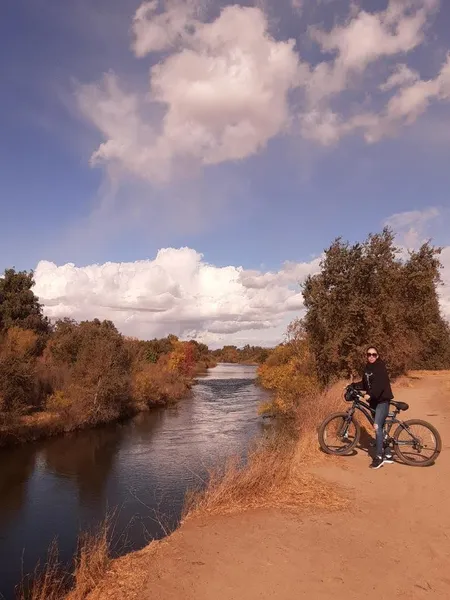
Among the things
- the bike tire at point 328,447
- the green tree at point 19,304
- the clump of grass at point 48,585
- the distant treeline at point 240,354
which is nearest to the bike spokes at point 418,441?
the bike tire at point 328,447

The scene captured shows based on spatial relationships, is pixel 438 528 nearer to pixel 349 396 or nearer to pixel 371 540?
pixel 371 540

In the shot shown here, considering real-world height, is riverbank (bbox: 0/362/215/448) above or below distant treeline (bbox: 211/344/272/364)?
below

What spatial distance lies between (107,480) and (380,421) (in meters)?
13.9

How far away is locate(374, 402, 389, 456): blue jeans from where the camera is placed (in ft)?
29.0

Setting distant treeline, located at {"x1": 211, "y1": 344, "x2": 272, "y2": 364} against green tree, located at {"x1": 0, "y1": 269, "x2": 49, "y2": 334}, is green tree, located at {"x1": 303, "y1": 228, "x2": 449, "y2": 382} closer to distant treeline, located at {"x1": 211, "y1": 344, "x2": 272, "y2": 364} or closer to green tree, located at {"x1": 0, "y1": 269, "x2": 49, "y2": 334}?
green tree, located at {"x1": 0, "y1": 269, "x2": 49, "y2": 334}

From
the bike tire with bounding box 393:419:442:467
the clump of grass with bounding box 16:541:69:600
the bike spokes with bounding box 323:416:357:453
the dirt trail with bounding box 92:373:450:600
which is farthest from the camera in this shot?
the bike spokes with bounding box 323:416:357:453

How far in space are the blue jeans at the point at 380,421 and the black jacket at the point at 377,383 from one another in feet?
0.40

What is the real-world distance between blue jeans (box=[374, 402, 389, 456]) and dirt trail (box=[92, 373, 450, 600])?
1244 millimetres

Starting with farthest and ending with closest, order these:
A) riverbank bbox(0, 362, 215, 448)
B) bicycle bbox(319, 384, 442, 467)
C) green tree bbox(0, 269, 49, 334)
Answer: green tree bbox(0, 269, 49, 334), riverbank bbox(0, 362, 215, 448), bicycle bbox(319, 384, 442, 467)

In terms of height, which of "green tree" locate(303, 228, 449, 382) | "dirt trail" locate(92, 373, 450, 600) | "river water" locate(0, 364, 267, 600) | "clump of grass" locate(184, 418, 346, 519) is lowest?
"river water" locate(0, 364, 267, 600)

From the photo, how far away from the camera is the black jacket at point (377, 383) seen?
29.1 feet

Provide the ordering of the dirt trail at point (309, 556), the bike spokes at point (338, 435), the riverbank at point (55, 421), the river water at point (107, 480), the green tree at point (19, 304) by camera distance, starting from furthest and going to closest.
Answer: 1. the green tree at point (19, 304)
2. the riverbank at point (55, 421)
3. the river water at point (107, 480)
4. the bike spokes at point (338, 435)
5. the dirt trail at point (309, 556)

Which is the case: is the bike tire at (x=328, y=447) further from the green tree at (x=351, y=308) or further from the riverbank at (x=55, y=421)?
the riverbank at (x=55, y=421)

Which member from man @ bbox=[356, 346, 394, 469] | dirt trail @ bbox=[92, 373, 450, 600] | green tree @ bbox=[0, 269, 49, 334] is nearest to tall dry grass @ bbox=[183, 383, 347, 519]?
dirt trail @ bbox=[92, 373, 450, 600]
